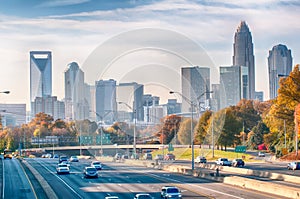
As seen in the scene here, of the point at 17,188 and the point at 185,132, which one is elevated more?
the point at 185,132

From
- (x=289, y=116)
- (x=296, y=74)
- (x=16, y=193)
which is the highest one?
(x=296, y=74)

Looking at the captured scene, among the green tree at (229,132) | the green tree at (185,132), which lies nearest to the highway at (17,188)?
the green tree at (229,132)

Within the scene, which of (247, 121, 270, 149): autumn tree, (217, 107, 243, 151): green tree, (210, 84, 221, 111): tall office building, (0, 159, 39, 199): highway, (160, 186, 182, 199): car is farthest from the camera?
(247, 121, 270, 149): autumn tree

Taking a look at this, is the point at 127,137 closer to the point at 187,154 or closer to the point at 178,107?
the point at 178,107

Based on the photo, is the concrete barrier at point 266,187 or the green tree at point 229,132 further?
the green tree at point 229,132

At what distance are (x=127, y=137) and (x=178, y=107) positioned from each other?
32.5 meters

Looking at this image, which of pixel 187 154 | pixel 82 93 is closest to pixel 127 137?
pixel 82 93

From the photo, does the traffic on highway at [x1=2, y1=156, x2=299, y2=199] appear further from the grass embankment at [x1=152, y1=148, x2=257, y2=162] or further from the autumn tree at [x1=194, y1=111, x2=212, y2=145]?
the autumn tree at [x1=194, y1=111, x2=212, y2=145]

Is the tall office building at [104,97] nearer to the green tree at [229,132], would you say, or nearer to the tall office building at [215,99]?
the tall office building at [215,99]

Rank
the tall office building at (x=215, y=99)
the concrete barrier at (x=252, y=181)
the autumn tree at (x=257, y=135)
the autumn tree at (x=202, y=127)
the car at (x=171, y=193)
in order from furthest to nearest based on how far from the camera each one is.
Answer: the autumn tree at (x=257, y=135) < the tall office building at (x=215, y=99) < the autumn tree at (x=202, y=127) < the concrete barrier at (x=252, y=181) < the car at (x=171, y=193)

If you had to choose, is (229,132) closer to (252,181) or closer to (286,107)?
(286,107)

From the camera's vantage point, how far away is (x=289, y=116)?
121 m

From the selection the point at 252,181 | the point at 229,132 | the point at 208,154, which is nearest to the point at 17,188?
the point at 252,181

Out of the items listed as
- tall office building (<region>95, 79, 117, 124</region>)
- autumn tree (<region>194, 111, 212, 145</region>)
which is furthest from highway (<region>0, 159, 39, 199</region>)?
tall office building (<region>95, 79, 117, 124</region>)
